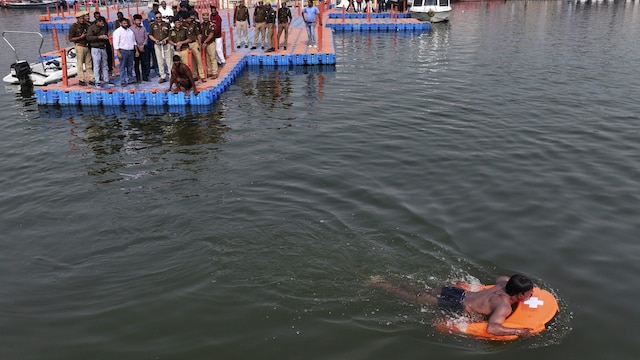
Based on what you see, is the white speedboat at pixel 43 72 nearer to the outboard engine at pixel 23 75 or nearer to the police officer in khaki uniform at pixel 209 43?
the outboard engine at pixel 23 75

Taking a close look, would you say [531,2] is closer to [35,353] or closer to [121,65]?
[121,65]

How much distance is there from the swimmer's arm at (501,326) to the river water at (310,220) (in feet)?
0.68

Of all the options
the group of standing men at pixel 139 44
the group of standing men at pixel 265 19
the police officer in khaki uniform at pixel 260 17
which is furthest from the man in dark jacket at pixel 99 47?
the police officer in khaki uniform at pixel 260 17

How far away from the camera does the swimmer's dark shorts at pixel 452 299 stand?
706 cm

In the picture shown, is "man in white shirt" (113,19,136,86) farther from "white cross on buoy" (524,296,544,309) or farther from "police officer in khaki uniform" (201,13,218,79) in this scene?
"white cross on buoy" (524,296,544,309)

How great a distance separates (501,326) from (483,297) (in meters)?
0.43

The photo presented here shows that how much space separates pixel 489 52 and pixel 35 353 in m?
24.1

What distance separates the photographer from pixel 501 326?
6574mm

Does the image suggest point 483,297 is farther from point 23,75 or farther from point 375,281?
point 23,75

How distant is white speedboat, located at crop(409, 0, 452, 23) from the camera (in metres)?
37.8

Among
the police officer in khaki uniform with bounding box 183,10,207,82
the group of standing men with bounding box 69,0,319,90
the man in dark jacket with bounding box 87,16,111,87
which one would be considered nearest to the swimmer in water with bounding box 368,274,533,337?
the group of standing men with bounding box 69,0,319,90

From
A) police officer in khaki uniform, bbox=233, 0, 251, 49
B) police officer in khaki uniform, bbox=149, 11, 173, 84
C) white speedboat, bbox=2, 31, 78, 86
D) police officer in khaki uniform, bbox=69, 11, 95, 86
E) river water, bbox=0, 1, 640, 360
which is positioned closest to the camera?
river water, bbox=0, 1, 640, 360

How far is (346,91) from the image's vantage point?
61.4ft

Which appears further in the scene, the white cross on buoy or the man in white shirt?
the man in white shirt
